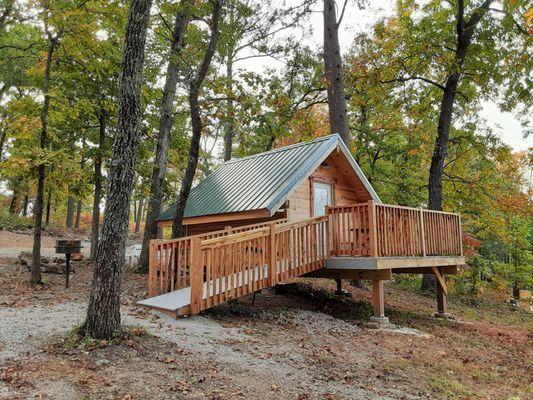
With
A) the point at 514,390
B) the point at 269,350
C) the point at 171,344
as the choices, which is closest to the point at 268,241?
the point at 269,350

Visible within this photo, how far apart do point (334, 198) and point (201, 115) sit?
18.2ft

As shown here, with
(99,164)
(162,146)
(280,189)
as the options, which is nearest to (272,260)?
(280,189)

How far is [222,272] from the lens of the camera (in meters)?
7.77

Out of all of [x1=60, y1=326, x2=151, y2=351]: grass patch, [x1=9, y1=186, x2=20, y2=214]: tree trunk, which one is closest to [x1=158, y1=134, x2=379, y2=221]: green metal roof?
[x1=60, y1=326, x2=151, y2=351]: grass patch

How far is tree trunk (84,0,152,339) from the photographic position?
Answer: 5488mm

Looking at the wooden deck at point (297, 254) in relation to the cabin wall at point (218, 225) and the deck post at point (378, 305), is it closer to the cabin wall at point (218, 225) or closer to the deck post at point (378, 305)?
the deck post at point (378, 305)

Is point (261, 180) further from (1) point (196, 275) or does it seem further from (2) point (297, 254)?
(1) point (196, 275)

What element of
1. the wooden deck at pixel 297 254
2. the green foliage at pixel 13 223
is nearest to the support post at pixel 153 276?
the wooden deck at pixel 297 254

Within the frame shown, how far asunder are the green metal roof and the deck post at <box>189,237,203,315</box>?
3456 mm

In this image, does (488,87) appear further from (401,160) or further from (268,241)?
(268,241)

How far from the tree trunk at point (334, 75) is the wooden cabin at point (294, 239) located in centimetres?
170

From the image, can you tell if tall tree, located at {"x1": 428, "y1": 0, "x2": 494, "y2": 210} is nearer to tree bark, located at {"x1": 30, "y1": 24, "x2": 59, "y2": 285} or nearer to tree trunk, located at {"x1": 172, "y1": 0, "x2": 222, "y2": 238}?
tree trunk, located at {"x1": 172, "y1": 0, "x2": 222, "y2": 238}

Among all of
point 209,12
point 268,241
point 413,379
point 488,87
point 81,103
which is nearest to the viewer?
point 413,379

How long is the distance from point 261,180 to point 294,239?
3.82m
